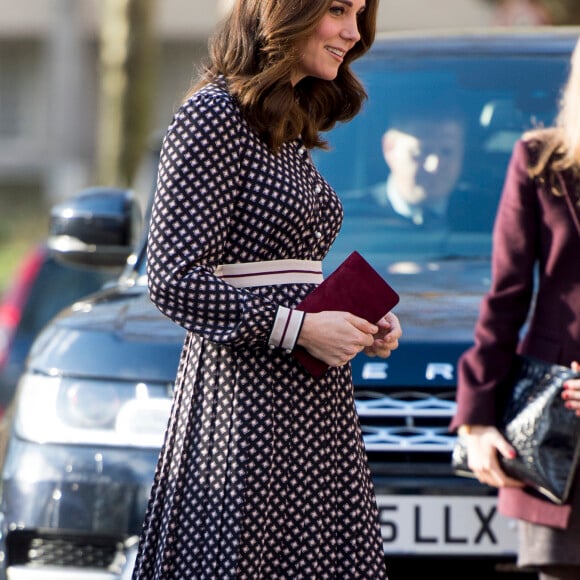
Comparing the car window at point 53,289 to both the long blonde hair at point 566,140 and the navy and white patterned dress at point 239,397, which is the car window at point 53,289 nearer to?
the long blonde hair at point 566,140

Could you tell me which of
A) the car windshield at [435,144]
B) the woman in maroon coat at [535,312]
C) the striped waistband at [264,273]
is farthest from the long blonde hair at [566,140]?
the car windshield at [435,144]

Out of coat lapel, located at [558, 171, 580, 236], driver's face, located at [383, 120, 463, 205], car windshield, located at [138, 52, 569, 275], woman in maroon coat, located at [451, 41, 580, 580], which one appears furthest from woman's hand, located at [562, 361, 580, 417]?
driver's face, located at [383, 120, 463, 205]

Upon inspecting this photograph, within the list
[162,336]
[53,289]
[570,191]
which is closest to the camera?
[570,191]

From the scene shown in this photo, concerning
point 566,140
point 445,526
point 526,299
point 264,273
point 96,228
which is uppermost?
point 96,228

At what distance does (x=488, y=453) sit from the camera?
3.31 m

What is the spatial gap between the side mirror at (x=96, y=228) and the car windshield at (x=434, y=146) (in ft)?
2.52

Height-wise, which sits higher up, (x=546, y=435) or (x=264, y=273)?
(x=264, y=273)

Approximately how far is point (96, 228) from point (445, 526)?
1.88 metres

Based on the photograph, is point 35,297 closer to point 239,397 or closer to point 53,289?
point 53,289

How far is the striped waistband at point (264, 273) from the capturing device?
2.78 meters

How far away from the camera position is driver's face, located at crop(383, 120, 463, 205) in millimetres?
4633

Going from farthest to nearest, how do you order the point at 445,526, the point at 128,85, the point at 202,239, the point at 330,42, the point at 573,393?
the point at 128,85 → the point at 445,526 → the point at 573,393 → the point at 330,42 → the point at 202,239

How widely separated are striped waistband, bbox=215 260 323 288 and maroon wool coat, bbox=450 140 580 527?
Answer: 66cm

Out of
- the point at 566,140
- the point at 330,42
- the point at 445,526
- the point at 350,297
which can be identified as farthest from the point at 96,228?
the point at 350,297
